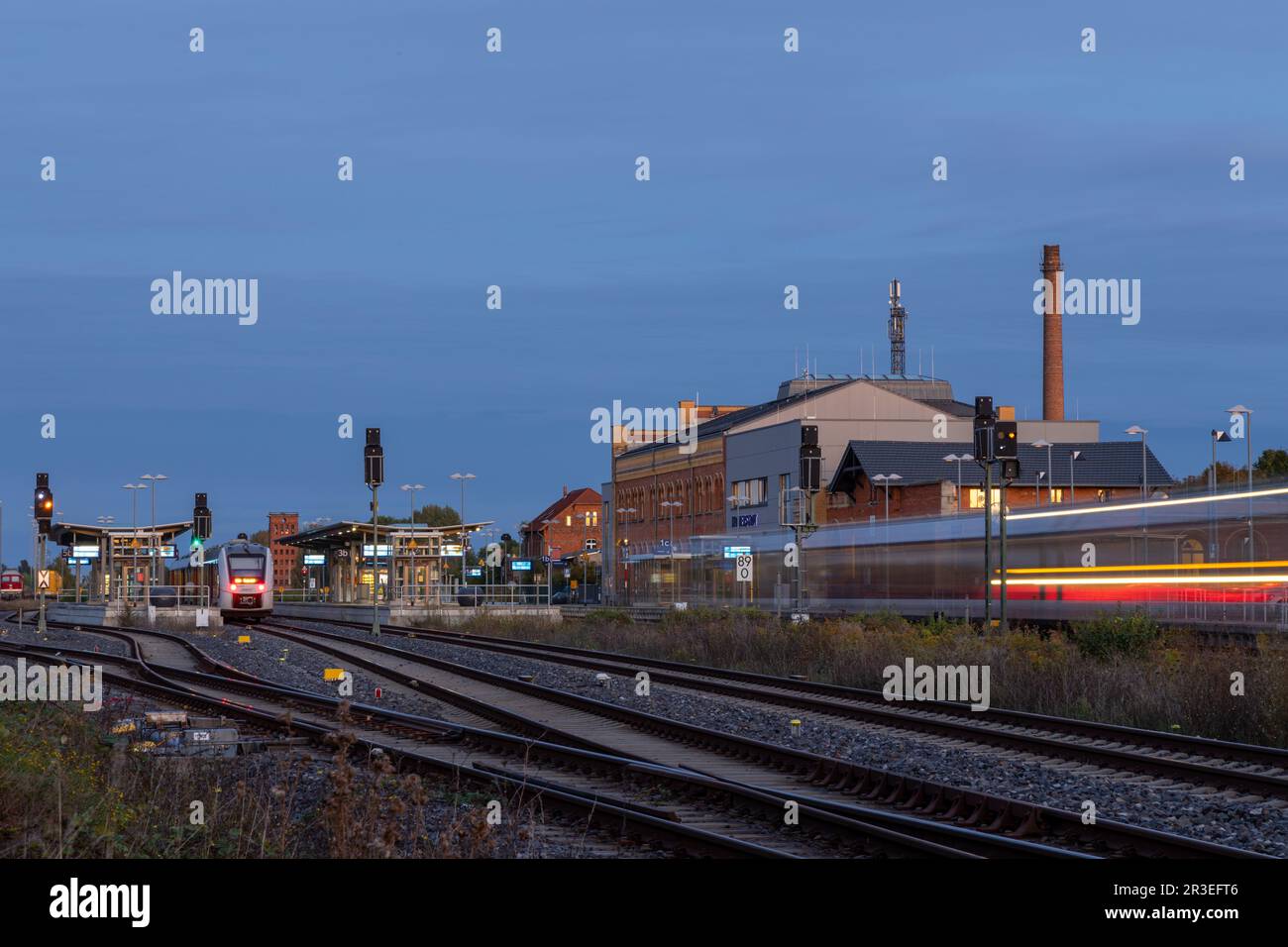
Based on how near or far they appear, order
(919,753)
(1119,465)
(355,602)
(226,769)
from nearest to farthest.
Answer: (226,769) < (919,753) < (355,602) < (1119,465)

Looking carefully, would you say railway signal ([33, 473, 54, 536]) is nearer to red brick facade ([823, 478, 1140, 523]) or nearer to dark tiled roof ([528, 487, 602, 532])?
red brick facade ([823, 478, 1140, 523])

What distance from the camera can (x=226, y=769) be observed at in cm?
1394

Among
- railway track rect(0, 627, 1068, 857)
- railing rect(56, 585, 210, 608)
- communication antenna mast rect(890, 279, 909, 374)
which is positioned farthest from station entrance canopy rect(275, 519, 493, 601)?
communication antenna mast rect(890, 279, 909, 374)

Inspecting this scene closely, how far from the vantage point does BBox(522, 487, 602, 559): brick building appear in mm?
167000

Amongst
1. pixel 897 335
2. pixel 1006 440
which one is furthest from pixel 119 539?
pixel 897 335

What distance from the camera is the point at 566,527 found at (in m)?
171

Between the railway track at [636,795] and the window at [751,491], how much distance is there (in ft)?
219

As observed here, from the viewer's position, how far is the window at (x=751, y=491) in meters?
88.1

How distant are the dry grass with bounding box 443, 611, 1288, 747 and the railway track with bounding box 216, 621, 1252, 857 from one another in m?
5.86

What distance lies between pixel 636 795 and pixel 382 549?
55.4 meters

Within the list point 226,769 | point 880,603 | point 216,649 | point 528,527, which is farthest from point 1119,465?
point 528,527

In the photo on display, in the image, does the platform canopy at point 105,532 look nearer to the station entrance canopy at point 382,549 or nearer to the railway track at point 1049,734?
the station entrance canopy at point 382,549
